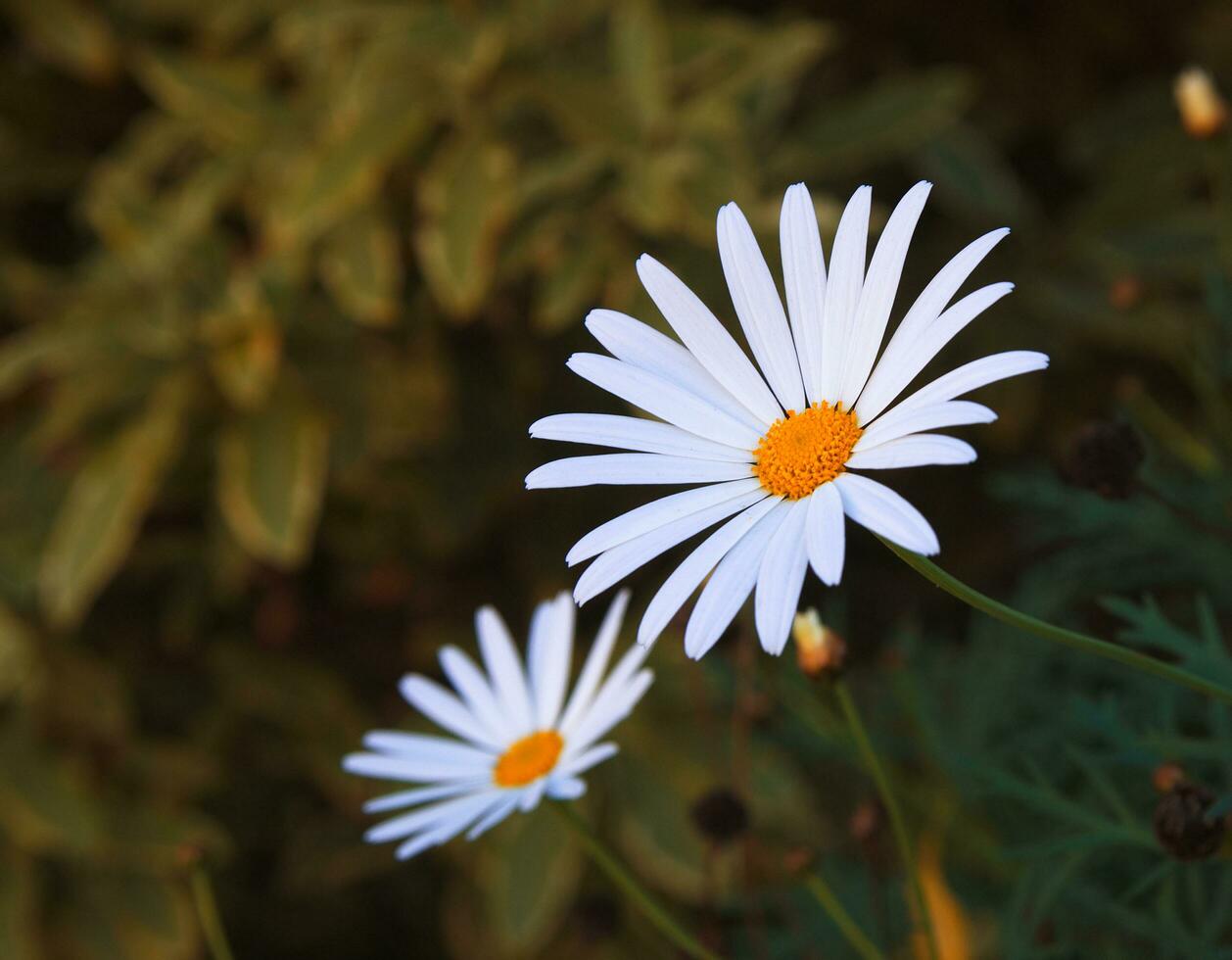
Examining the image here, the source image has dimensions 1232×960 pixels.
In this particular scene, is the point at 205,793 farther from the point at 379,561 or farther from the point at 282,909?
the point at 379,561

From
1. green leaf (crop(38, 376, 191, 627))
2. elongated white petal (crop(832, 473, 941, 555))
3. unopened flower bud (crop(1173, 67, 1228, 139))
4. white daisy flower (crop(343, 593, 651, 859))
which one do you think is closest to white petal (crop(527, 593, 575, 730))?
white daisy flower (crop(343, 593, 651, 859))

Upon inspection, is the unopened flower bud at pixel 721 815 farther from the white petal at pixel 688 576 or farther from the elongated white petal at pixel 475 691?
the white petal at pixel 688 576

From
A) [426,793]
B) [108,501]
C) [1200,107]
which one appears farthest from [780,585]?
[108,501]

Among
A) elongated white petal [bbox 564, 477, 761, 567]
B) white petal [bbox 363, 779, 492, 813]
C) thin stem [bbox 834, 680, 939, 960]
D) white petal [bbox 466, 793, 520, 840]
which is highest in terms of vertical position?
elongated white petal [bbox 564, 477, 761, 567]

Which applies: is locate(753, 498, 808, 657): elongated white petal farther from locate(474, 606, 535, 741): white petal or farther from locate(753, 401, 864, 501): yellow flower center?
locate(474, 606, 535, 741): white petal

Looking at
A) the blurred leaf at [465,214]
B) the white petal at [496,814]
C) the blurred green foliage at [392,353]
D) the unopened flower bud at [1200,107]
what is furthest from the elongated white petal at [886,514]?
the blurred leaf at [465,214]
